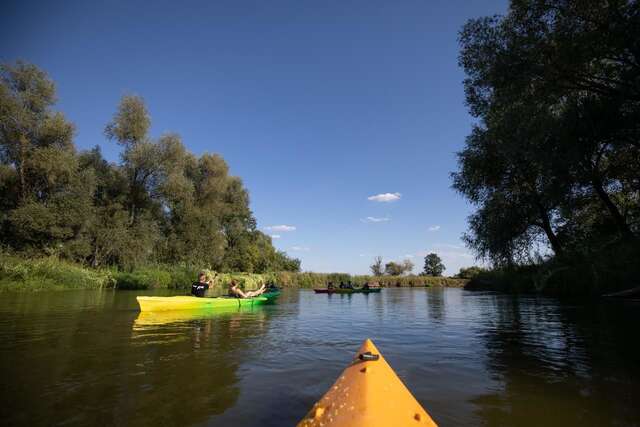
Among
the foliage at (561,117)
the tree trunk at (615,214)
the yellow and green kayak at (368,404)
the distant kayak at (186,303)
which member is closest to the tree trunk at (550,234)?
the foliage at (561,117)

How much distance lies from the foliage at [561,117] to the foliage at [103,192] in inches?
998

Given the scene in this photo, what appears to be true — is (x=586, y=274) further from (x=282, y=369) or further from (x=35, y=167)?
(x=35, y=167)

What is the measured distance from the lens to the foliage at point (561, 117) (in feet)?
38.9

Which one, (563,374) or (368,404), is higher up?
(368,404)

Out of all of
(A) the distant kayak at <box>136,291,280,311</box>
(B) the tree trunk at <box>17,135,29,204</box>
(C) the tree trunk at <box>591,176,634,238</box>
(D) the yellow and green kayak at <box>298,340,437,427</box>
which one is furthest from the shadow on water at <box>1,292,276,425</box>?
(B) the tree trunk at <box>17,135,29,204</box>

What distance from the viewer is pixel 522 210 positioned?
1962cm

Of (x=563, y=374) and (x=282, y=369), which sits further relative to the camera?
(x=282, y=369)

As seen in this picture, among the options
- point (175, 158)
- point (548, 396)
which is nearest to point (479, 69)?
point (548, 396)

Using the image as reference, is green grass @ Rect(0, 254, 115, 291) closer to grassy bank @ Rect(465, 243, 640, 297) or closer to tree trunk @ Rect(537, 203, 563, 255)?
grassy bank @ Rect(465, 243, 640, 297)

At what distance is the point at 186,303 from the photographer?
44.8ft

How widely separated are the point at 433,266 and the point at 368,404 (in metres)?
90.3

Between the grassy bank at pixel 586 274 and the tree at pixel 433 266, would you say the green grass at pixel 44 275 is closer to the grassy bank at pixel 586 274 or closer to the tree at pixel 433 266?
the grassy bank at pixel 586 274

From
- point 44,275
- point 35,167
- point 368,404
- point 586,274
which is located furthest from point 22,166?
point 586,274

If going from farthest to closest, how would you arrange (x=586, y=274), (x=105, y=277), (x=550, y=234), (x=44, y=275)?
(x=105, y=277), (x=44, y=275), (x=550, y=234), (x=586, y=274)
